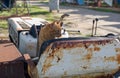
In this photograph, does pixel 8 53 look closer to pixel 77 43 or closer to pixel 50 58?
pixel 50 58

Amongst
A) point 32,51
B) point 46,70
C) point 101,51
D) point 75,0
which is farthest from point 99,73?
point 75,0

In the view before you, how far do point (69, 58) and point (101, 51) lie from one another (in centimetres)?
46

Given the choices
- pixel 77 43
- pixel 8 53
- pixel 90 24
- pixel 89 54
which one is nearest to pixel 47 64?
pixel 77 43

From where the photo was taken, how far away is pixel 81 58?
4.03 meters

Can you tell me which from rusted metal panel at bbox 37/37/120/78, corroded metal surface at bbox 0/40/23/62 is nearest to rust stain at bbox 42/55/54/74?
rusted metal panel at bbox 37/37/120/78

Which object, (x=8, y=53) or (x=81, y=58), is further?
(x=8, y=53)

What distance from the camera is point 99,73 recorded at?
13.7 ft

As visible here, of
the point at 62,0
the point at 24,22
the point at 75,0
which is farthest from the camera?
the point at 62,0

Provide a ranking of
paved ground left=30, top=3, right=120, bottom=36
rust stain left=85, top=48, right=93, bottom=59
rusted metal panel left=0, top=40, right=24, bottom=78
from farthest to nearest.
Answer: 1. paved ground left=30, top=3, right=120, bottom=36
2. rusted metal panel left=0, top=40, right=24, bottom=78
3. rust stain left=85, top=48, right=93, bottom=59

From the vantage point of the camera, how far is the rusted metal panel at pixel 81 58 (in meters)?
3.87

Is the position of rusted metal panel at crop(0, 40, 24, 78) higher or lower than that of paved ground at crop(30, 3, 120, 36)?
higher

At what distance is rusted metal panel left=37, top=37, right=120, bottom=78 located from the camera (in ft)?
12.7

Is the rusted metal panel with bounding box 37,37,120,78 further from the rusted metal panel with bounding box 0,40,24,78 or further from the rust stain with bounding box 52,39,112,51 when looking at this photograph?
the rusted metal panel with bounding box 0,40,24,78

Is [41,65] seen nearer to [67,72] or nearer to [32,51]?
[67,72]
